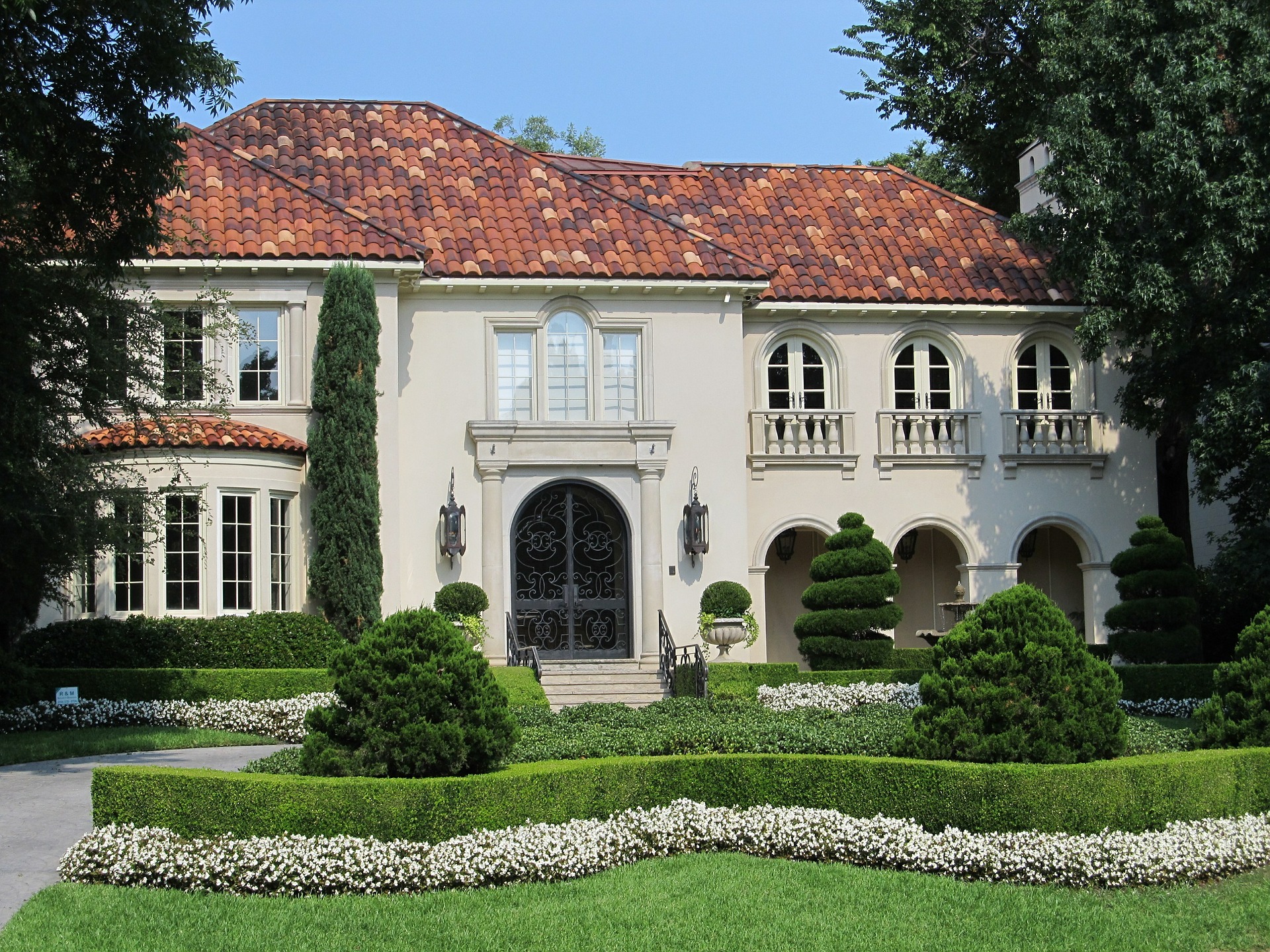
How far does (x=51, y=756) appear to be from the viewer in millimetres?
16844

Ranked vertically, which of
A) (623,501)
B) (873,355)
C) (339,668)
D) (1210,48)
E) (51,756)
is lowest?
(51,756)

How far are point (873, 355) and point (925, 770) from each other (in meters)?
15.9

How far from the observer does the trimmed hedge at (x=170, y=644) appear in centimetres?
2052

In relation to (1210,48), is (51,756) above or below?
below

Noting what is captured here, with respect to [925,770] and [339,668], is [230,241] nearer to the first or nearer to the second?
[339,668]

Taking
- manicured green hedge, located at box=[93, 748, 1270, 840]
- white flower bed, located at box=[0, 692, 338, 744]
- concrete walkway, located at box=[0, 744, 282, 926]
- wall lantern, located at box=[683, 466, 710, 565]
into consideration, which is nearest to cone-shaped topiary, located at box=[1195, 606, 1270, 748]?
manicured green hedge, located at box=[93, 748, 1270, 840]

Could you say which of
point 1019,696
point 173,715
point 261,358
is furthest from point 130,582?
point 1019,696

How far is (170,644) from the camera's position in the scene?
20.6 m

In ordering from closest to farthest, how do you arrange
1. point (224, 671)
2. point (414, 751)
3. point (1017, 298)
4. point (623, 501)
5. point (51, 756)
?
point (414, 751) < point (51, 756) < point (224, 671) < point (623, 501) < point (1017, 298)

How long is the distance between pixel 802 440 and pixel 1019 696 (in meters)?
14.5

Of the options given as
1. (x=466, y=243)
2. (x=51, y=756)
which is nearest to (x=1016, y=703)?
(x=51, y=756)

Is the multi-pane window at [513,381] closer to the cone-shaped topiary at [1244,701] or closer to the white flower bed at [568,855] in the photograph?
the cone-shaped topiary at [1244,701]

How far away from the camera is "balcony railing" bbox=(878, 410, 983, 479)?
2591cm

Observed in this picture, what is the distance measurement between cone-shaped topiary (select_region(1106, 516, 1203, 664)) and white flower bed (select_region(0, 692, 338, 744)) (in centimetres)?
1186
